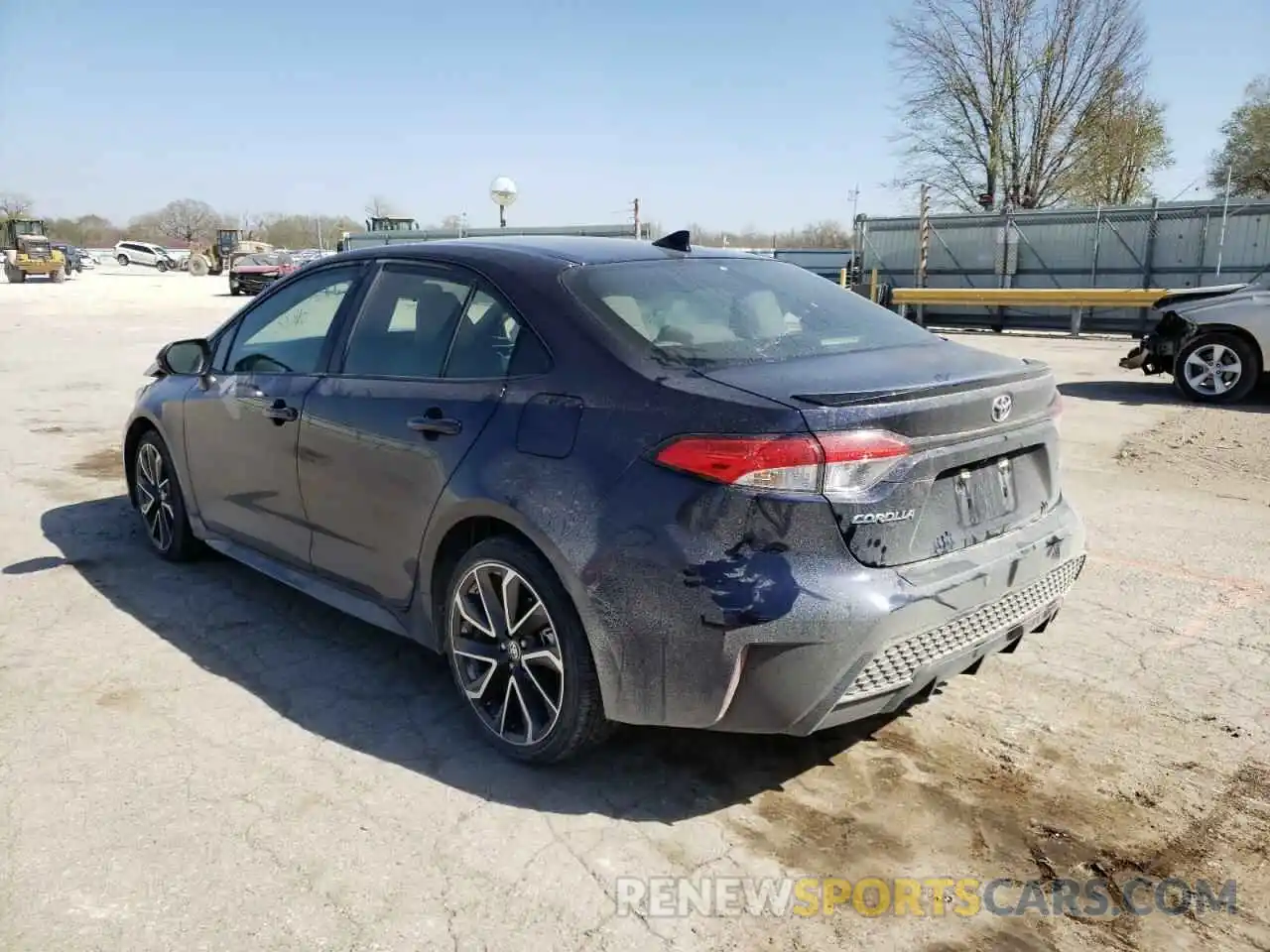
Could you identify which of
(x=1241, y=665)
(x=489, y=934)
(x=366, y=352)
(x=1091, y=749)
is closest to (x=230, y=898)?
(x=489, y=934)

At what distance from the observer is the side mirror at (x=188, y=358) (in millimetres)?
4738

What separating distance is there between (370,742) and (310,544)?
0.95 m

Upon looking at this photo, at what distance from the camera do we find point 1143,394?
35.9ft

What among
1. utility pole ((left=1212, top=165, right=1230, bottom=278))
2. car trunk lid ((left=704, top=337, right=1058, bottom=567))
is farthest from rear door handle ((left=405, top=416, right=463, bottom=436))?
→ utility pole ((left=1212, top=165, right=1230, bottom=278))

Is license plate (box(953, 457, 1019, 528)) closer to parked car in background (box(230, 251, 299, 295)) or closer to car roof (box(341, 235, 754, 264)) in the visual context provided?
car roof (box(341, 235, 754, 264))

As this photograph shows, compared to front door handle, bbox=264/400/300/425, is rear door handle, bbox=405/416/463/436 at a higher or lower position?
higher

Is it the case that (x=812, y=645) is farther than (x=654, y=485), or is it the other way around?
(x=654, y=485)

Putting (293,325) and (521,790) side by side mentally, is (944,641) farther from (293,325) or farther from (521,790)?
(293,325)

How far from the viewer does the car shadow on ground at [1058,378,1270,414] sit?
32.8ft

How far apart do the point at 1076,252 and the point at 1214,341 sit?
13.5m

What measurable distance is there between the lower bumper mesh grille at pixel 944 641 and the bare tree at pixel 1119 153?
38.4 meters

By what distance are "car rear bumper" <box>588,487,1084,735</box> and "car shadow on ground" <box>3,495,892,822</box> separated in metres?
0.41

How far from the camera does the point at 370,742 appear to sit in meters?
3.29

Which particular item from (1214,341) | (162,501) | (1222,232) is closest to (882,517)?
(162,501)
